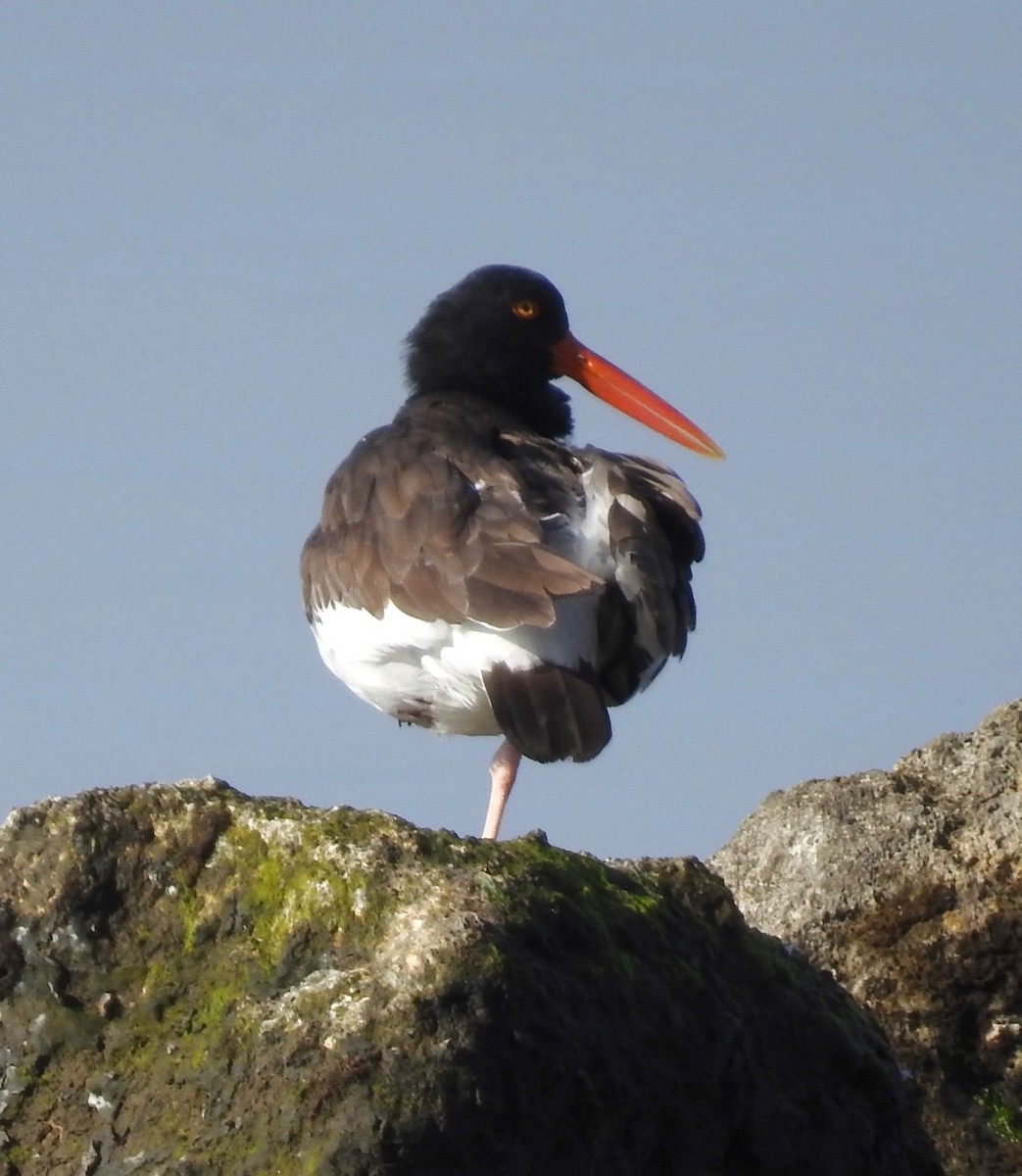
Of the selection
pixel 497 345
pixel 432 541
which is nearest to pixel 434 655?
pixel 432 541

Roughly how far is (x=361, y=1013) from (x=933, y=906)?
2611 mm

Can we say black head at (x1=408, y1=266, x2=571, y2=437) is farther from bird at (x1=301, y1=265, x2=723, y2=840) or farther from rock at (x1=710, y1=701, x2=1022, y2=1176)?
rock at (x1=710, y1=701, x2=1022, y2=1176)

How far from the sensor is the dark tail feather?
5848mm

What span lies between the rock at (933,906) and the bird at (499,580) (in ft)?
2.58

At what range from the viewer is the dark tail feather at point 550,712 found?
585cm

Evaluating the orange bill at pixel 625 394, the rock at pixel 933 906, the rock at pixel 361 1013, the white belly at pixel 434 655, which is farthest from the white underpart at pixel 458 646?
the orange bill at pixel 625 394

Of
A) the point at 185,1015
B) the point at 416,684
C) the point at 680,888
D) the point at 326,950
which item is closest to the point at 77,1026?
the point at 185,1015

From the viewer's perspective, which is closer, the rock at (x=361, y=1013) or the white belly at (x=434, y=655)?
the rock at (x=361, y=1013)

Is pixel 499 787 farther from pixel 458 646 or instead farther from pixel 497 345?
pixel 497 345

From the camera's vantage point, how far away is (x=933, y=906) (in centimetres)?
576

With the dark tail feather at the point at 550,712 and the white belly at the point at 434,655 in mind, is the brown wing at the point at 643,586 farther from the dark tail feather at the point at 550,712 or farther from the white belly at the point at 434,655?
the dark tail feather at the point at 550,712

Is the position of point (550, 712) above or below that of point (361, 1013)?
above

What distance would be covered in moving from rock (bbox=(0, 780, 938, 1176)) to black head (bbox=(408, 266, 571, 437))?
458cm

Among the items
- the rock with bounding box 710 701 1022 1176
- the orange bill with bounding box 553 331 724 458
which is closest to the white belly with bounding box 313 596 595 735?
the rock with bounding box 710 701 1022 1176
